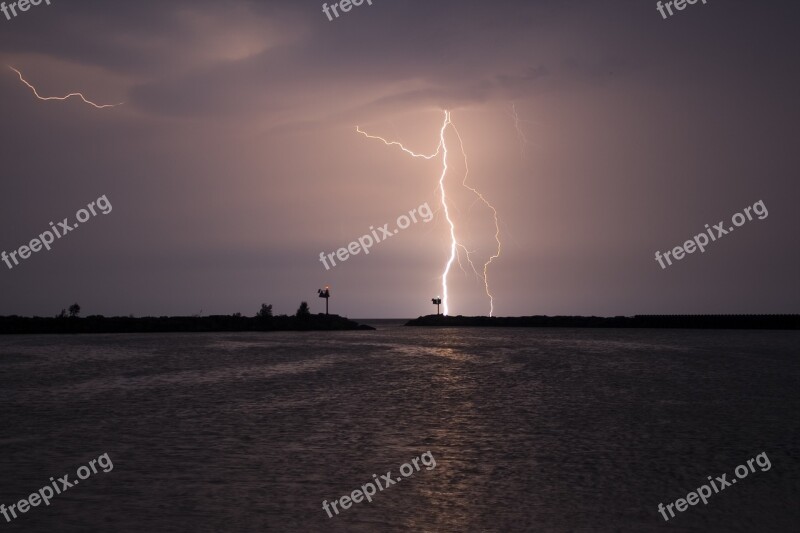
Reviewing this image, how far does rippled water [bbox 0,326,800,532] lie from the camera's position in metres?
11.5

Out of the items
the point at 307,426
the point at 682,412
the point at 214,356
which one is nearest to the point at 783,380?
the point at 682,412

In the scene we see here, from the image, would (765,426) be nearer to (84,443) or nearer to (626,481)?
(626,481)

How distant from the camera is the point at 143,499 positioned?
1227 cm

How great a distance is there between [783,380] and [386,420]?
92.3 feet
